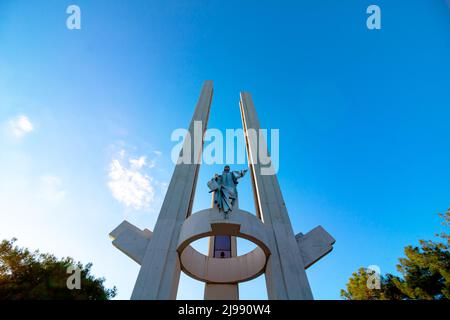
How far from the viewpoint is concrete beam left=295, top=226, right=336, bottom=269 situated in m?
9.65

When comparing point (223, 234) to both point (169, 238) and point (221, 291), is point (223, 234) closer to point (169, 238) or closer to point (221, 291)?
point (169, 238)

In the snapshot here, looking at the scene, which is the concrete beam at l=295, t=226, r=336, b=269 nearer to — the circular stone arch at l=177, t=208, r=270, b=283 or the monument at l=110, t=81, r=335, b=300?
the monument at l=110, t=81, r=335, b=300

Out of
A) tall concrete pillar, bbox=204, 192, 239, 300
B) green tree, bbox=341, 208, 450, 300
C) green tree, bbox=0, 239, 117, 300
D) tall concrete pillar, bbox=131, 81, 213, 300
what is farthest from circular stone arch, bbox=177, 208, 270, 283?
green tree, bbox=341, 208, 450, 300

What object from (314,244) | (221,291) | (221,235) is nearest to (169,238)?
(221,235)

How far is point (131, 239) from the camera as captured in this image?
31.1 feet

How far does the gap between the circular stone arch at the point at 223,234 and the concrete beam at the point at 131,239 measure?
1456 mm

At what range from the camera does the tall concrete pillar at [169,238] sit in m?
8.05

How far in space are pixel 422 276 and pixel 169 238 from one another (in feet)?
70.8

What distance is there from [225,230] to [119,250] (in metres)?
4.28

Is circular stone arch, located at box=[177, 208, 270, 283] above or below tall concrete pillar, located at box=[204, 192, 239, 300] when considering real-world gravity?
above

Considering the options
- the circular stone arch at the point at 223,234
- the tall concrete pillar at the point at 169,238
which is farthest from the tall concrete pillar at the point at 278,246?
the tall concrete pillar at the point at 169,238

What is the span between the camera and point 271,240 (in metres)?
9.70
